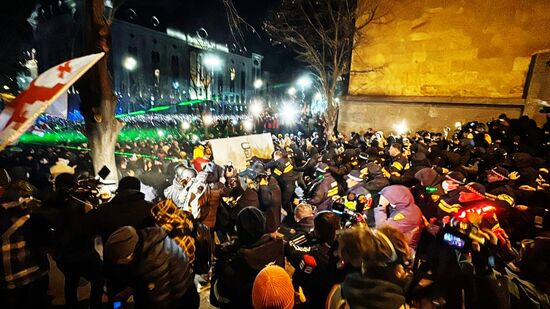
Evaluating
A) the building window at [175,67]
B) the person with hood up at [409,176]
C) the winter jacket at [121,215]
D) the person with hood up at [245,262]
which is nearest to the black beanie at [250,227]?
the person with hood up at [245,262]

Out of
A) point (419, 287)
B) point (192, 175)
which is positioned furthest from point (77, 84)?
point (419, 287)

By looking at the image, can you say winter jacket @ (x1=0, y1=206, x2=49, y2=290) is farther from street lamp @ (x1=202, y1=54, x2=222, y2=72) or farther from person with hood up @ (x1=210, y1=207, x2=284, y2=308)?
street lamp @ (x1=202, y1=54, x2=222, y2=72)

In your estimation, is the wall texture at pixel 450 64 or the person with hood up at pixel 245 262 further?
the wall texture at pixel 450 64

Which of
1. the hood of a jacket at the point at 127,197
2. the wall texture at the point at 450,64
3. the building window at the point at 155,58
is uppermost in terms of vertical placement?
the building window at the point at 155,58

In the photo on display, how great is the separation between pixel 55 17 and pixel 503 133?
5186 cm

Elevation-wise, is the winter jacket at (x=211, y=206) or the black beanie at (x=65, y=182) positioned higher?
the black beanie at (x=65, y=182)

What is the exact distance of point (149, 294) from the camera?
2430mm

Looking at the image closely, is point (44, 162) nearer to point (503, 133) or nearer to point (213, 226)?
point (213, 226)

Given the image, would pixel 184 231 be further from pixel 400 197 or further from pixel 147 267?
pixel 400 197

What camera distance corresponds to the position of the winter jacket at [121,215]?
2.90 m

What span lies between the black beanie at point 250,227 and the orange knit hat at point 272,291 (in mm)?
578


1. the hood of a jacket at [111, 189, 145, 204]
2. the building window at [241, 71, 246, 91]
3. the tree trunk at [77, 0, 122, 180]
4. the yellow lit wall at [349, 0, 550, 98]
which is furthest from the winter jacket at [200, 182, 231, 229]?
the building window at [241, 71, 246, 91]

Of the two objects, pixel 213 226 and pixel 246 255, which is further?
pixel 213 226

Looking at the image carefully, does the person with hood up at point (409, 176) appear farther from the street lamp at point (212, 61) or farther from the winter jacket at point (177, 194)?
the street lamp at point (212, 61)
